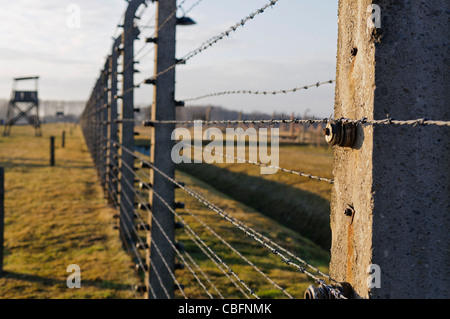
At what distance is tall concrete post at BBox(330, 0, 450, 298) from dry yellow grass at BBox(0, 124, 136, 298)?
13.9 feet

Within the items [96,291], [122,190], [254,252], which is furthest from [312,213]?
[96,291]

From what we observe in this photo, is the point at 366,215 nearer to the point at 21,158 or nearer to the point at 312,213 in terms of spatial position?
the point at 312,213

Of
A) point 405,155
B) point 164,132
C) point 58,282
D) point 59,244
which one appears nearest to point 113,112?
point 59,244

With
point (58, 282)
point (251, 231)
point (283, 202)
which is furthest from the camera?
point (283, 202)

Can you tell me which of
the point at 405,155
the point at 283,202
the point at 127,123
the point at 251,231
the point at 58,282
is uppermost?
the point at 127,123

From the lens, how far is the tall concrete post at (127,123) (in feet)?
22.6

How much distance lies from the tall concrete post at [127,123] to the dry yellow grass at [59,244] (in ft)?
1.55

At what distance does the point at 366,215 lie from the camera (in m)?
1.29

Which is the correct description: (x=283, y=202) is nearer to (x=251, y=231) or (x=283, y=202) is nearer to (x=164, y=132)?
(x=164, y=132)

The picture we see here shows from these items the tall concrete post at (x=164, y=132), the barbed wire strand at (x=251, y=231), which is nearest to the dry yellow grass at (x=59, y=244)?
the tall concrete post at (x=164, y=132)

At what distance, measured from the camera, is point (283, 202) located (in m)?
14.6

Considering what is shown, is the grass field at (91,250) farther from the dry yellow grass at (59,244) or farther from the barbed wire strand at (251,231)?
the barbed wire strand at (251,231)

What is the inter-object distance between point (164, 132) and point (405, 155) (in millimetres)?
2806
